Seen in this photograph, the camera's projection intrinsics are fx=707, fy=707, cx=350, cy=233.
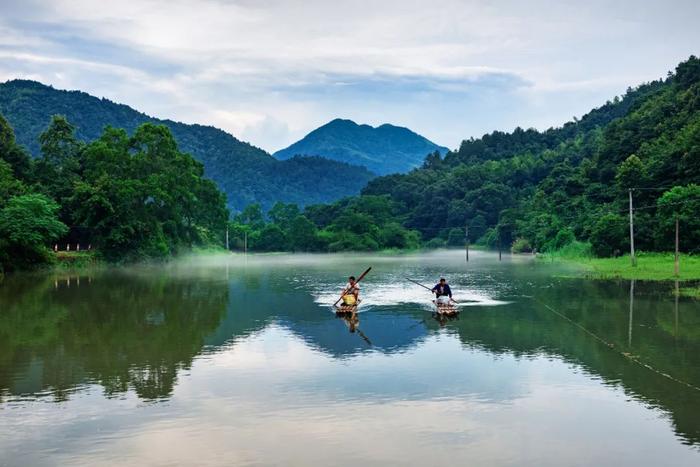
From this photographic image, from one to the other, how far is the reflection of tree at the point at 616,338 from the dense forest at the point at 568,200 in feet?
94.6

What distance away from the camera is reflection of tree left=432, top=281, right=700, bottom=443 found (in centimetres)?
1573

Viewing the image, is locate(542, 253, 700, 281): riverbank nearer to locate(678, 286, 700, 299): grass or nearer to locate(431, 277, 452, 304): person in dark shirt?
locate(678, 286, 700, 299): grass

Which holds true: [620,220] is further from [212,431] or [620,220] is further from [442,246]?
[442,246]

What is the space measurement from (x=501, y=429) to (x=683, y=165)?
210 ft

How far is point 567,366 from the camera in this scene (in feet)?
61.7

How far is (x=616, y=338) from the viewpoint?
23.3 m

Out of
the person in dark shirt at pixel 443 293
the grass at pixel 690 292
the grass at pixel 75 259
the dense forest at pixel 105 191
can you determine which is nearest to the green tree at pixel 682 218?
the grass at pixel 690 292

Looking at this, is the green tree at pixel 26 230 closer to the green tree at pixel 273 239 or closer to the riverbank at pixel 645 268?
the riverbank at pixel 645 268

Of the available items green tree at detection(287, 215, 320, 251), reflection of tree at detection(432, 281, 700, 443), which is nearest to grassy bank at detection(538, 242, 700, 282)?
reflection of tree at detection(432, 281, 700, 443)

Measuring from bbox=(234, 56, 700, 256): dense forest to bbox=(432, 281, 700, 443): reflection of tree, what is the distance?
28836 mm

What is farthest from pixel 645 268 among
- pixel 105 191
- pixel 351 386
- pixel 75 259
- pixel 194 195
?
pixel 194 195

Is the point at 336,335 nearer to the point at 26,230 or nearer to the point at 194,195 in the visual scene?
the point at 26,230

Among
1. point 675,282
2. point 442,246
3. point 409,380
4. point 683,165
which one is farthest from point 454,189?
point 409,380

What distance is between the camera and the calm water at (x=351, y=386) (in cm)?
1192
